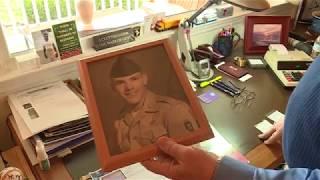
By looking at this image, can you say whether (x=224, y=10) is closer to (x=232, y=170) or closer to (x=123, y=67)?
(x=123, y=67)

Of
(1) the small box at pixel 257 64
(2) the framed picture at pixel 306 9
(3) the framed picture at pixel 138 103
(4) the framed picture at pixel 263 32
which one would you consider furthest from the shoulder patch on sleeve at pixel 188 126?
(2) the framed picture at pixel 306 9

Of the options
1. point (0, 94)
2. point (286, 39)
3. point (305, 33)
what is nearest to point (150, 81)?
point (0, 94)

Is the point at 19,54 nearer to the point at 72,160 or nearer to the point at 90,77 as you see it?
the point at 72,160

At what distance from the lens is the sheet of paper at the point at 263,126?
1108 millimetres

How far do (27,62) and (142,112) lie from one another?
60cm

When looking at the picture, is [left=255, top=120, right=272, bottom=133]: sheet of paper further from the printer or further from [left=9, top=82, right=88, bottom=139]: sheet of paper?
[left=9, top=82, right=88, bottom=139]: sheet of paper

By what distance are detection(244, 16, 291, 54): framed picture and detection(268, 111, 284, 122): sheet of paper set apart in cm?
49

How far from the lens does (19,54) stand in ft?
3.87

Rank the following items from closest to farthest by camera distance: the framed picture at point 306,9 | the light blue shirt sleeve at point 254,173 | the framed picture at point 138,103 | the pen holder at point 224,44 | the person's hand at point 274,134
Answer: the light blue shirt sleeve at point 254,173, the framed picture at point 138,103, the person's hand at point 274,134, the pen holder at point 224,44, the framed picture at point 306,9

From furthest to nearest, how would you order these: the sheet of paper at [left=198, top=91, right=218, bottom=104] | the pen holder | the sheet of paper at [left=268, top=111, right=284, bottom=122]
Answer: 1. the pen holder
2. the sheet of paper at [left=198, top=91, right=218, bottom=104]
3. the sheet of paper at [left=268, top=111, right=284, bottom=122]

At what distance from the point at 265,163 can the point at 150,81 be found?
0.47 m

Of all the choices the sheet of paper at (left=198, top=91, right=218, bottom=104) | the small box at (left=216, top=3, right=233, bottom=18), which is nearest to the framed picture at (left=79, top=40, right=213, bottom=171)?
the sheet of paper at (left=198, top=91, right=218, bottom=104)

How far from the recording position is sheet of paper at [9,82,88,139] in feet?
3.22

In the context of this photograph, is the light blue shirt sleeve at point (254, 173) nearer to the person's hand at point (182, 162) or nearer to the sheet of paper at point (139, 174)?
the person's hand at point (182, 162)
